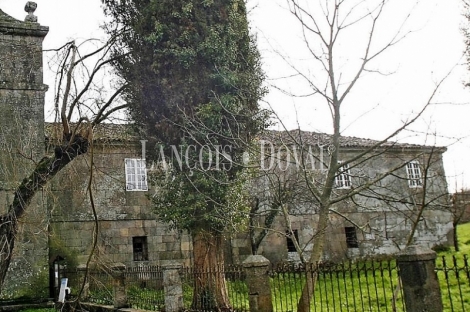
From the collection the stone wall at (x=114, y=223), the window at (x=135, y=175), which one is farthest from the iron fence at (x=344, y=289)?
the window at (x=135, y=175)

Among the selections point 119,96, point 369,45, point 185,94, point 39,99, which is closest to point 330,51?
point 369,45

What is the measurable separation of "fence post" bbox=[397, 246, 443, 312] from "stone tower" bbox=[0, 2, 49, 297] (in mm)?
10995

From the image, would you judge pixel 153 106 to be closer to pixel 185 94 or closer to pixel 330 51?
pixel 185 94

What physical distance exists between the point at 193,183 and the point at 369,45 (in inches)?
182

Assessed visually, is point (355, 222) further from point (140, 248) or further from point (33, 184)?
point (33, 184)

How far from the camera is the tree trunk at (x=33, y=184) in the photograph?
31.1 feet

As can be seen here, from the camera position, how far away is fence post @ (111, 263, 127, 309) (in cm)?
961

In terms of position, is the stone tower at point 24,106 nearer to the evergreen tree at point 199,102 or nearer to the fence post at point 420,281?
the evergreen tree at point 199,102

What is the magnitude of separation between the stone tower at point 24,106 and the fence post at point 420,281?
1099cm

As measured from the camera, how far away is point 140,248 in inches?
650

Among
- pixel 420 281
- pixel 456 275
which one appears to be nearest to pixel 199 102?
pixel 420 281

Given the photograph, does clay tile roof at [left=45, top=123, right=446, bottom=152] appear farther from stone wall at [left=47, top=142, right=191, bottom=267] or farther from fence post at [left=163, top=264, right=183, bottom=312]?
fence post at [left=163, top=264, right=183, bottom=312]

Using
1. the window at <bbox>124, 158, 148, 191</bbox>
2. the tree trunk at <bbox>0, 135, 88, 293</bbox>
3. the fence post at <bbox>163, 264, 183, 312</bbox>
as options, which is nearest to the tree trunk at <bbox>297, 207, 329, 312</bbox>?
the fence post at <bbox>163, 264, 183, 312</bbox>

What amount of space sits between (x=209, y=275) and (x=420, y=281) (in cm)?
555
